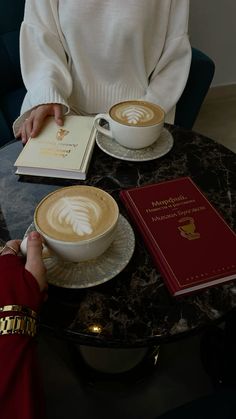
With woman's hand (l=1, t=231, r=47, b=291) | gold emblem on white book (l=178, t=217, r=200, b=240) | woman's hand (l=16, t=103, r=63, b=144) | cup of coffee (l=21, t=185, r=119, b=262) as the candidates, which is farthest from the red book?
woman's hand (l=16, t=103, r=63, b=144)

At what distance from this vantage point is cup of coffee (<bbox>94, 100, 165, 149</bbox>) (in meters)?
0.84

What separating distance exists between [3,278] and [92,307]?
159 mm

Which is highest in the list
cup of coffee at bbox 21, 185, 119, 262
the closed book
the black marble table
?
cup of coffee at bbox 21, 185, 119, 262

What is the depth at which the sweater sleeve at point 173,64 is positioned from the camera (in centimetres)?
115

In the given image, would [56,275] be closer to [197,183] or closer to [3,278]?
[3,278]

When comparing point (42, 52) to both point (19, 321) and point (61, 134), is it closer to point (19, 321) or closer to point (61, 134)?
point (61, 134)

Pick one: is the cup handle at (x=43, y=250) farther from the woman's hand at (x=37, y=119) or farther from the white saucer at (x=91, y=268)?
the woman's hand at (x=37, y=119)

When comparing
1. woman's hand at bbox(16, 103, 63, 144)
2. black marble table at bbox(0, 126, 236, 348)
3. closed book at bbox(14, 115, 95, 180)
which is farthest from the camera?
woman's hand at bbox(16, 103, 63, 144)

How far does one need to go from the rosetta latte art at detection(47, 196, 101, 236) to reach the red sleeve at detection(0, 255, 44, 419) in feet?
0.32

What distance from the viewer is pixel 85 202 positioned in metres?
0.61

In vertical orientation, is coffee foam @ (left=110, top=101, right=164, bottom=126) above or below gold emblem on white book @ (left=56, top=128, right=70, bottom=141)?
above

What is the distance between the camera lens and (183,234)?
656 millimetres

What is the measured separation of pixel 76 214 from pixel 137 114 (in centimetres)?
41

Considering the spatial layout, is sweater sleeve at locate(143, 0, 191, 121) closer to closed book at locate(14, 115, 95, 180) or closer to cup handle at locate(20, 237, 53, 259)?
closed book at locate(14, 115, 95, 180)
